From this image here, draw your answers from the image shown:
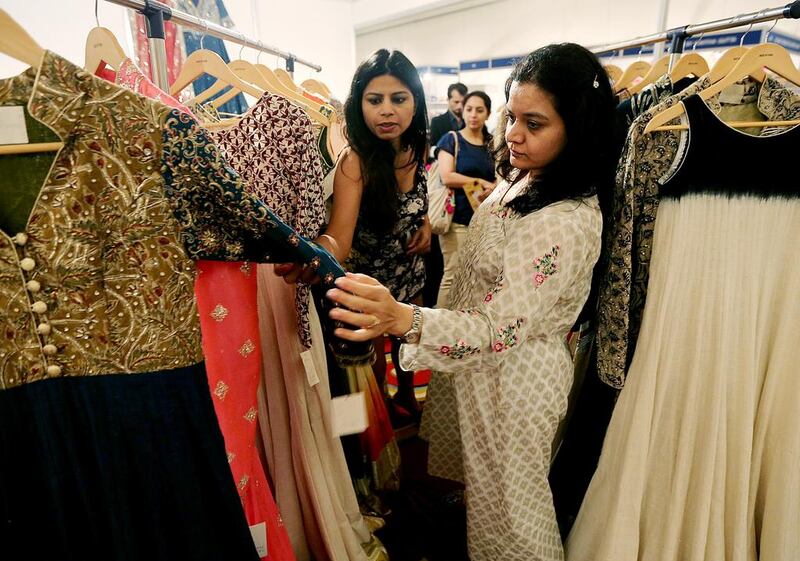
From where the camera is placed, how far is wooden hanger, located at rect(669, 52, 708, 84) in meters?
1.19

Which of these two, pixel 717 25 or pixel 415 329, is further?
pixel 717 25

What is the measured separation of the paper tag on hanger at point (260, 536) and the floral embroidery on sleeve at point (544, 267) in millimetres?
724

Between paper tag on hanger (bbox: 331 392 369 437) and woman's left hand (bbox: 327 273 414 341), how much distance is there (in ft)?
0.48

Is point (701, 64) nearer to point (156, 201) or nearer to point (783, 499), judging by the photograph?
point (783, 499)

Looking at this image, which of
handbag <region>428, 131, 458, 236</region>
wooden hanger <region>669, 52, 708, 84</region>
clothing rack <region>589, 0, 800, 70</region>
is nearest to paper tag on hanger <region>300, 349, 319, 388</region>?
wooden hanger <region>669, 52, 708, 84</region>

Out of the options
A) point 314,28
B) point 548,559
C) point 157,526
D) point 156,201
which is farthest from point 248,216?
point 314,28

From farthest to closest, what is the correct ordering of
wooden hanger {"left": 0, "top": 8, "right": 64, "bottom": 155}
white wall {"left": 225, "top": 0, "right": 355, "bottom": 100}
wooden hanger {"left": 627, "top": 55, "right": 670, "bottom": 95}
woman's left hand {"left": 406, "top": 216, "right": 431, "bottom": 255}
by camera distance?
white wall {"left": 225, "top": 0, "right": 355, "bottom": 100}
woman's left hand {"left": 406, "top": 216, "right": 431, "bottom": 255}
wooden hanger {"left": 627, "top": 55, "right": 670, "bottom": 95}
wooden hanger {"left": 0, "top": 8, "right": 64, "bottom": 155}

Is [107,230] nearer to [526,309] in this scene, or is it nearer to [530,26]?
[526,309]

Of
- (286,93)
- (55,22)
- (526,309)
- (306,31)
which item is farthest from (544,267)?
(306,31)

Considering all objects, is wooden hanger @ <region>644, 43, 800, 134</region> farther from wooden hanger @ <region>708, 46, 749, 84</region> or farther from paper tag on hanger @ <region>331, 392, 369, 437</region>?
paper tag on hanger @ <region>331, 392, 369, 437</region>

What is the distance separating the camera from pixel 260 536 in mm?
869

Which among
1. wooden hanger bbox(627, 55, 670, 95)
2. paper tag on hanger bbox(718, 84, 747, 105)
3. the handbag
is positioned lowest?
the handbag

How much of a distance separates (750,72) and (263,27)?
3.70m

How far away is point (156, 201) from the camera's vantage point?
0.59 metres
